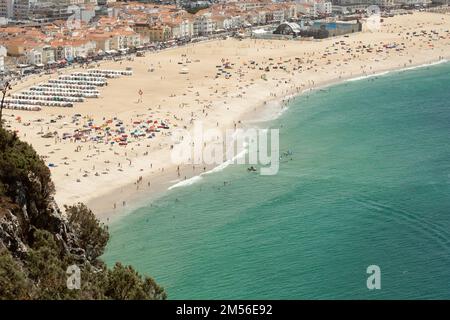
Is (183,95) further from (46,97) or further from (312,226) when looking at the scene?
(312,226)

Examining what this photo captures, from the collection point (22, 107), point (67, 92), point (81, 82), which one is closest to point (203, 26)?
point (81, 82)

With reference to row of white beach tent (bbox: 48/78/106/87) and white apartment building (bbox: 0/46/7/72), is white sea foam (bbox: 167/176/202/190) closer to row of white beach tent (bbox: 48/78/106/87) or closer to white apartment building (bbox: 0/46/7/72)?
row of white beach tent (bbox: 48/78/106/87)

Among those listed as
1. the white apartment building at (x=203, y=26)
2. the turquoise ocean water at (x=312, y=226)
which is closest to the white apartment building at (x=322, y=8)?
the white apartment building at (x=203, y=26)

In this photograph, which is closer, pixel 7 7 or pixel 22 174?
pixel 22 174

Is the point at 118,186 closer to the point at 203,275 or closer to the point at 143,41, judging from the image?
the point at 203,275

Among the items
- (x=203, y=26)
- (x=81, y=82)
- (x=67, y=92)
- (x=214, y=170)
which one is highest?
(x=203, y=26)

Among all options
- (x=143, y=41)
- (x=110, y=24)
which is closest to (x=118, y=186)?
(x=143, y=41)
